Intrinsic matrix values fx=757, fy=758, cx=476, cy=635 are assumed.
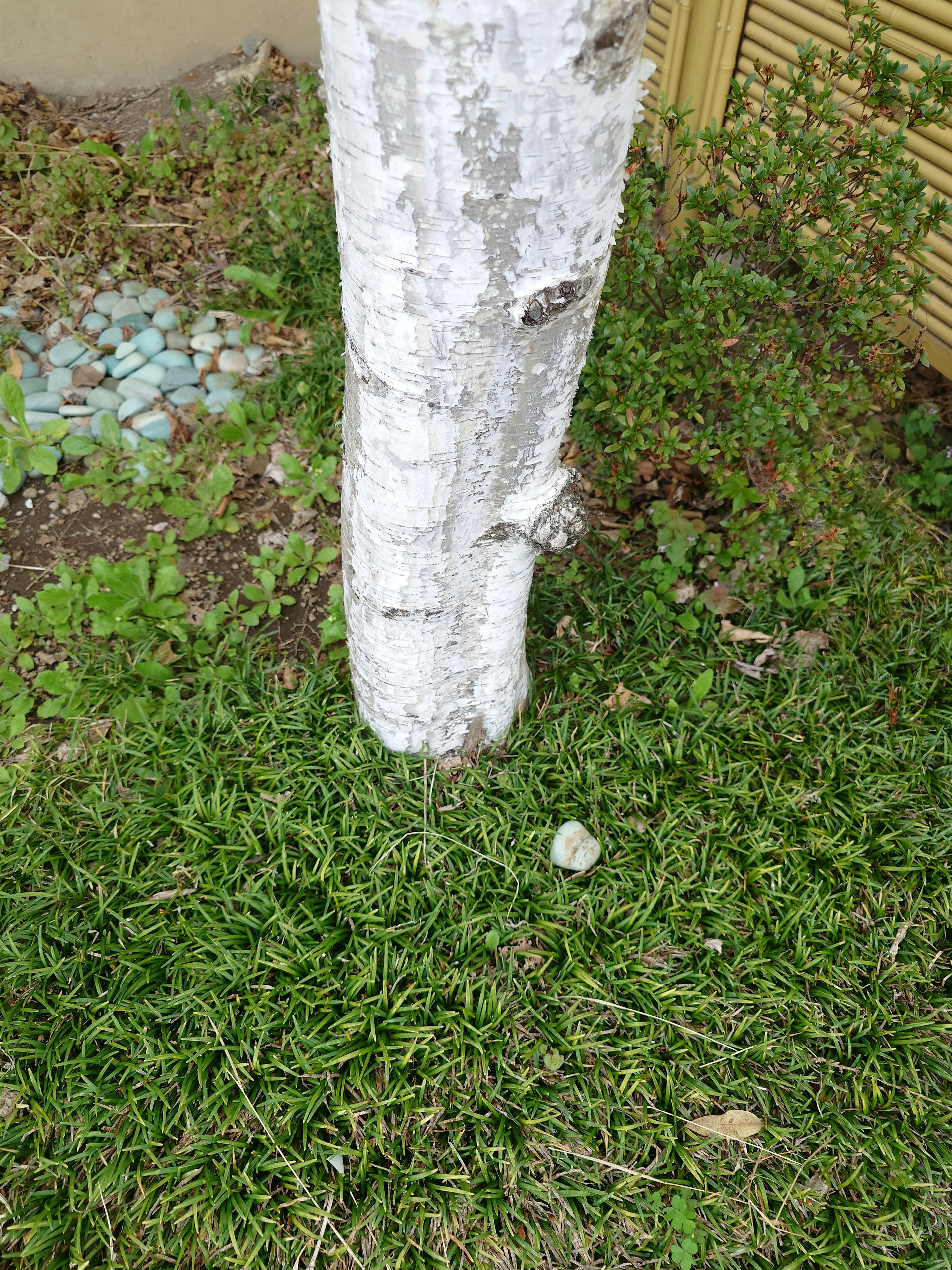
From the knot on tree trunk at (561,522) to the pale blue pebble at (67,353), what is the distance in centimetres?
275

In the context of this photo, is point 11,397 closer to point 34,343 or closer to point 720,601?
point 34,343

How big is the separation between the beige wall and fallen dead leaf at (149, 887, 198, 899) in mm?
4504

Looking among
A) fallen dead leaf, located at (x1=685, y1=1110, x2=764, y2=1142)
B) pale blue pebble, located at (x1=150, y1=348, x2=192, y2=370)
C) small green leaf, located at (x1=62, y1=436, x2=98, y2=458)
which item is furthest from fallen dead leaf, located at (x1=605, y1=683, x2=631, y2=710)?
pale blue pebble, located at (x1=150, y1=348, x2=192, y2=370)

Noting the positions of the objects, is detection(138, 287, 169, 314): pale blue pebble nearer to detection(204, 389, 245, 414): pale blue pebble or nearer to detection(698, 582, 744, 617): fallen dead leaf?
detection(204, 389, 245, 414): pale blue pebble

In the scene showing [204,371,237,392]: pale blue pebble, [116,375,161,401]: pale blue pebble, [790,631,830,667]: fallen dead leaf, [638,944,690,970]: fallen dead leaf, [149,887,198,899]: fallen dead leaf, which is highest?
[204,371,237,392]: pale blue pebble

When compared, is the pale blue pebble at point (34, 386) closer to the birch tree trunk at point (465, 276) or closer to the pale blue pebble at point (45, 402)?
the pale blue pebble at point (45, 402)

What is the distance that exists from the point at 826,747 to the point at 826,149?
1.88 metres

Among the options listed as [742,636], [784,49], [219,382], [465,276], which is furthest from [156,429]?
[784,49]

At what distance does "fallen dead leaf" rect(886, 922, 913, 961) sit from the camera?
2.24 m

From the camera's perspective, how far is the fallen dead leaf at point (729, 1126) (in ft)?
6.34

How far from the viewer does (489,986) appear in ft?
6.75

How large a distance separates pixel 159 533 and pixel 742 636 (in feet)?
7.47

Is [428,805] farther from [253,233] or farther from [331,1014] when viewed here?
[253,233]

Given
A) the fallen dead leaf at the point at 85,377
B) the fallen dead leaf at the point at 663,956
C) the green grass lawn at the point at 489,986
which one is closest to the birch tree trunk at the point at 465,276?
the green grass lawn at the point at 489,986
